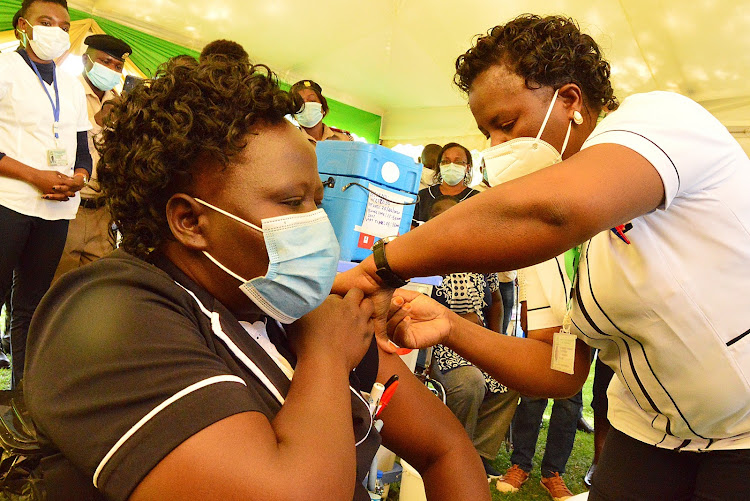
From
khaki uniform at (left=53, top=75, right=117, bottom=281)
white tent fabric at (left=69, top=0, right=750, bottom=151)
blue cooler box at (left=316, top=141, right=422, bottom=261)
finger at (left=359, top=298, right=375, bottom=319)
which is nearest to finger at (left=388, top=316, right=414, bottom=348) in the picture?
finger at (left=359, top=298, right=375, bottom=319)

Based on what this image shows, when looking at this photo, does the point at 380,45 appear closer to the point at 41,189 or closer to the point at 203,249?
the point at 41,189

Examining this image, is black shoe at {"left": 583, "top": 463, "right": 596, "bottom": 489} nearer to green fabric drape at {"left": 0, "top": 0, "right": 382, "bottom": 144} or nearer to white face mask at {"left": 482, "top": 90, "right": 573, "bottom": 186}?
white face mask at {"left": 482, "top": 90, "right": 573, "bottom": 186}

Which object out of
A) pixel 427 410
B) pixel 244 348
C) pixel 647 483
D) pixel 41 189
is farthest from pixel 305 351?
pixel 41 189

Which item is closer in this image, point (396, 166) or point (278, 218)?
point (278, 218)

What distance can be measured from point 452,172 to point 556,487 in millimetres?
2623

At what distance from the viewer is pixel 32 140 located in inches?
117

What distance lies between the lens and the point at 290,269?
3.81 ft

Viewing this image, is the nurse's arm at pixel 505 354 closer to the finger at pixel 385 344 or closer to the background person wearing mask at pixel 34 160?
the finger at pixel 385 344

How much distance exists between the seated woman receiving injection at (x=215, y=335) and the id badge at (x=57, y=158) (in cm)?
227

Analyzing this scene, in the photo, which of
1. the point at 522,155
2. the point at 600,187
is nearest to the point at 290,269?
the point at 600,187

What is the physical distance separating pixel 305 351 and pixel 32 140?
2738 millimetres

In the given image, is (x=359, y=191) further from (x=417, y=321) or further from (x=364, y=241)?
(x=417, y=321)

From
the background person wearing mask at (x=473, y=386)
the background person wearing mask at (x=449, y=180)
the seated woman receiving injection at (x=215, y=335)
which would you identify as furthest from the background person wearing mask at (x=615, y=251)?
the background person wearing mask at (x=449, y=180)

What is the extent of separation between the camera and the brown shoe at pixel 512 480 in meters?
3.63
